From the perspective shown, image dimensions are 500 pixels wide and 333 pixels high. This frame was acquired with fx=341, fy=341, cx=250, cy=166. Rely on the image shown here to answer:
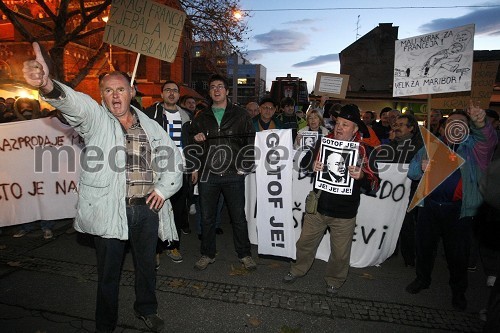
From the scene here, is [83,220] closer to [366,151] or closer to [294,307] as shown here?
[294,307]

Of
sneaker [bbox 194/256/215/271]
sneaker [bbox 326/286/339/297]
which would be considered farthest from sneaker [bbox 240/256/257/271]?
sneaker [bbox 326/286/339/297]

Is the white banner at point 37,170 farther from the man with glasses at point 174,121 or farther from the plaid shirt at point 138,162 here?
the plaid shirt at point 138,162

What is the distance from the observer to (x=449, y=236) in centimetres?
371

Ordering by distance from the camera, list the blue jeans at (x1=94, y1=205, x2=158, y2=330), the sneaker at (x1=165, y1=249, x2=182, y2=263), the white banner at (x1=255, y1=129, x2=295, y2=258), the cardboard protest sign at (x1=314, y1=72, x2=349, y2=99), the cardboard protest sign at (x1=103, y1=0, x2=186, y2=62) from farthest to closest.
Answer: the cardboard protest sign at (x1=314, y1=72, x2=349, y2=99)
the sneaker at (x1=165, y1=249, x2=182, y2=263)
the cardboard protest sign at (x1=103, y1=0, x2=186, y2=62)
the white banner at (x1=255, y1=129, x2=295, y2=258)
the blue jeans at (x1=94, y1=205, x2=158, y2=330)

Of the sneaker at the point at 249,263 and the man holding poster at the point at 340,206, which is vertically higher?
the man holding poster at the point at 340,206

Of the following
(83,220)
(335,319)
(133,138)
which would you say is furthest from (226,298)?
(133,138)

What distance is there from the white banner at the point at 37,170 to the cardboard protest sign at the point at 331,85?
16.0 feet

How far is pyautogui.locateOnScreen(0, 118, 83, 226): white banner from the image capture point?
516 centimetres

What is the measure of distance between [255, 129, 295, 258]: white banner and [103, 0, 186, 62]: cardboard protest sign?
186 cm

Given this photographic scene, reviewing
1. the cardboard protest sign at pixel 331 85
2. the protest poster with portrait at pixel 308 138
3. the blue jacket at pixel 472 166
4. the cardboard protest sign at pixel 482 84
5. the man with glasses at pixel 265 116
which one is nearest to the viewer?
the blue jacket at pixel 472 166

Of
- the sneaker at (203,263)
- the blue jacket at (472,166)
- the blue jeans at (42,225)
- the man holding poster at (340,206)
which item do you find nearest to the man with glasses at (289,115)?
the man holding poster at (340,206)

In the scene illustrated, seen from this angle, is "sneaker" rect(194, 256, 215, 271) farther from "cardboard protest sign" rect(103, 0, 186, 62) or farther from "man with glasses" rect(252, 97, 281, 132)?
"man with glasses" rect(252, 97, 281, 132)

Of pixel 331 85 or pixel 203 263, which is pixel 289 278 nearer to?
pixel 203 263

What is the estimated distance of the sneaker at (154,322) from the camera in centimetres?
306
